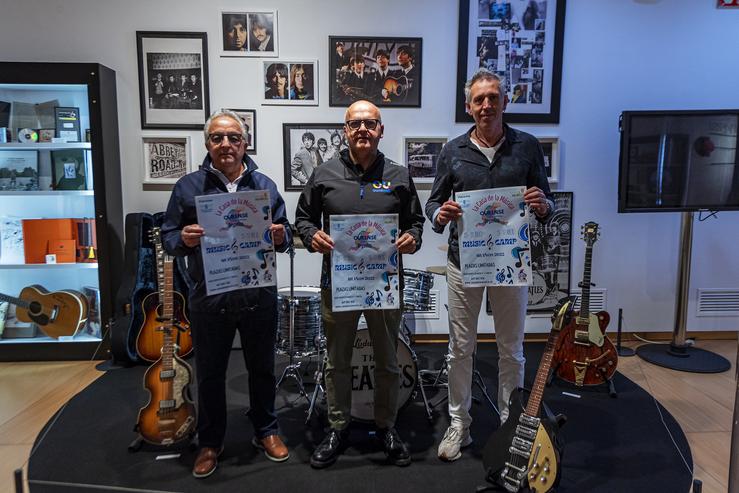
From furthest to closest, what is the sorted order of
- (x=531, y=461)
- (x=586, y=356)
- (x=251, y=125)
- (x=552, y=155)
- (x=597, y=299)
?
(x=597, y=299)
(x=552, y=155)
(x=251, y=125)
(x=586, y=356)
(x=531, y=461)

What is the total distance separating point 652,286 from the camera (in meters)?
4.18

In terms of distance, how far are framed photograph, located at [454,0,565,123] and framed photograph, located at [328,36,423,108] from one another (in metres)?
0.39

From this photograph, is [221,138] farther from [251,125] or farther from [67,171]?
[67,171]

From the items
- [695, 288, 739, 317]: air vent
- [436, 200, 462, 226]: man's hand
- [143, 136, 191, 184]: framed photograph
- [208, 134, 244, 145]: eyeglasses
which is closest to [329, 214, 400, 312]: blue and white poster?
[436, 200, 462, 226]: man's hand

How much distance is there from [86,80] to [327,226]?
8.59ft

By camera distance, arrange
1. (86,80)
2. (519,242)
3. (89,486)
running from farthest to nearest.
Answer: (86,80) < (519,242) < (89,486)

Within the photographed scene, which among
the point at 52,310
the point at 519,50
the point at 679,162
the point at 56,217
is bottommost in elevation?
the point at 52,310

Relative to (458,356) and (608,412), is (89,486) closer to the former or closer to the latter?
(458,356)

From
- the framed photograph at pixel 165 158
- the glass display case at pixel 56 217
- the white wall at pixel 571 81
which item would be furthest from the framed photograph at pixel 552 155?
the glass display case at pixel 56 217

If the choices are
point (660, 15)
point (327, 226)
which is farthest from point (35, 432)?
point (660, 15)

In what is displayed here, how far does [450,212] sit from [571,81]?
2564mm

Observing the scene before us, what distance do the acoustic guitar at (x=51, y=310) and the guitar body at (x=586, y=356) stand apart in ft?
12.6

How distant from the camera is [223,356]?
222cm

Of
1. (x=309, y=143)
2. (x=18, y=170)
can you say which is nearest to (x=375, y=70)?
(x=309, y=143)
